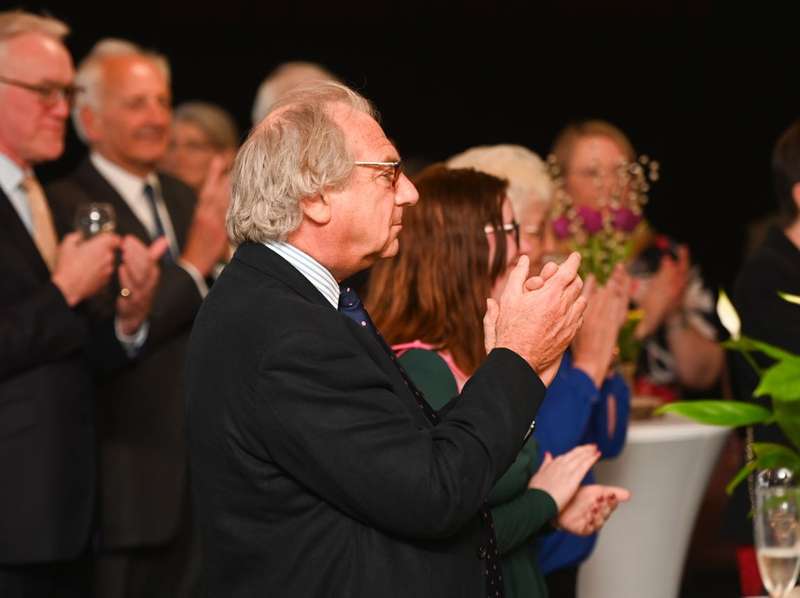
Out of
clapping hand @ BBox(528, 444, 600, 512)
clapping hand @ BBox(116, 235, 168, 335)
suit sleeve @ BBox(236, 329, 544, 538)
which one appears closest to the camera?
suit sleeve @ BBox(236, 329, 544, 538)

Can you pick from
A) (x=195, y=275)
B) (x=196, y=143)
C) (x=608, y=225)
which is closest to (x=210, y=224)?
(x=195, y=275)

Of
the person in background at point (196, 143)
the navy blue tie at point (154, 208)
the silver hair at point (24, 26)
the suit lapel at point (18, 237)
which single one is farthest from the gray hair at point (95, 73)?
the person in background at point (196, 143)

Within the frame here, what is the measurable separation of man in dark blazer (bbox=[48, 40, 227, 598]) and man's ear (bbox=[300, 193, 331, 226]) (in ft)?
5.41

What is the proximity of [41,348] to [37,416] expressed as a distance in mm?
155

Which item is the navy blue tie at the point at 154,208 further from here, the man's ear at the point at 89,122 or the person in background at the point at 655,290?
the person in background at the point at 655,290

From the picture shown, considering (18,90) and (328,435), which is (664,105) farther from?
(328,435)

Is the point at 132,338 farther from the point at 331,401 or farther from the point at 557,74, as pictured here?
the point at 557,74

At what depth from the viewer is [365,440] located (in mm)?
1831

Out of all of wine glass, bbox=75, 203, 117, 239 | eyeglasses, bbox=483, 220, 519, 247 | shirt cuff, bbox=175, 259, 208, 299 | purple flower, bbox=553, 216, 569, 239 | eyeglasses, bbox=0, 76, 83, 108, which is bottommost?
shirt cuff, bbox=175, 259, 208, 299

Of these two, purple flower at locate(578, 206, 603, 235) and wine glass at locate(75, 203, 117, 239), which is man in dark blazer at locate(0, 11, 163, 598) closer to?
wine glass at locate(75, 203, 117, 239)

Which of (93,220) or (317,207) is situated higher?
(317,207)

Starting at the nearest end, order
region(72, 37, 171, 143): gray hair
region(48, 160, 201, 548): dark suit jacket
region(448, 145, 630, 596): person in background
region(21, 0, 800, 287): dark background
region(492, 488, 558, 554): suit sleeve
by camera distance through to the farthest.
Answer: region(492, 488, 558, 554): suit sleeve → region(448, 145, 630, 596): person in background → region(48, 160, 201, 548): dark suit jacket → region(72, 37, 171, 143): gray hair → region(21, 0, 800, 287): dark background

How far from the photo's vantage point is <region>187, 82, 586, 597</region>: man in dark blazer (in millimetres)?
1845

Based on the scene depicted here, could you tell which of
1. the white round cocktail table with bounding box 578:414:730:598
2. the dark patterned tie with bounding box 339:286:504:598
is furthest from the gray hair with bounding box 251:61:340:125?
the dark patterned tie with bounding box 339:286:504:598
